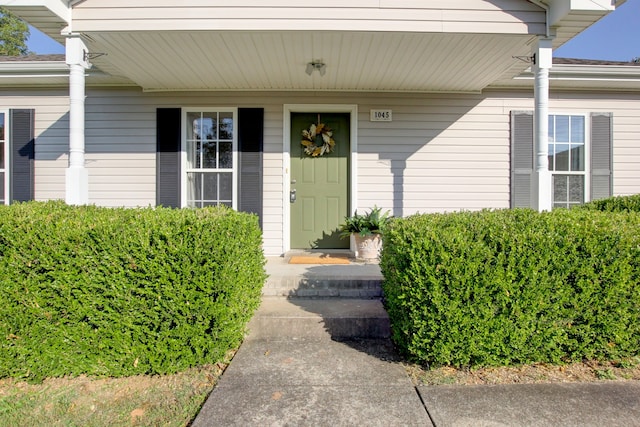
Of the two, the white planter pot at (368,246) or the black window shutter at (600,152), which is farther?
the black window shutter at (600,152)

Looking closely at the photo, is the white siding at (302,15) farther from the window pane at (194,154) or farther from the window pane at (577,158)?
the window pane at (577,158)

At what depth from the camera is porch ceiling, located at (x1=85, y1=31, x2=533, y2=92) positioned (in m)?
3.42

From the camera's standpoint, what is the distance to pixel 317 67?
4074mm

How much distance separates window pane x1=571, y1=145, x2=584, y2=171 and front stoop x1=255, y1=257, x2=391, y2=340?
10.8 ft

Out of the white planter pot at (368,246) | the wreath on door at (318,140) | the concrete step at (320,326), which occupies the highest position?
the wreath on door at (318,140)

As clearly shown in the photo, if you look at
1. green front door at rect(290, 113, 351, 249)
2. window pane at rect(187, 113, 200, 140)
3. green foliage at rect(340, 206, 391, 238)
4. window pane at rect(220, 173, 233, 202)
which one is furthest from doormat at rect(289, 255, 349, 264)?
window pane at rect(187, 113, 200, 140)

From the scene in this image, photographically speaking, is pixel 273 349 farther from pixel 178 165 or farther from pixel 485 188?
pixel 485 188

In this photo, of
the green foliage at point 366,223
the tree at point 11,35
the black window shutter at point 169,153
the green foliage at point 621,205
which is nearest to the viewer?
the green foliage at point 621,205

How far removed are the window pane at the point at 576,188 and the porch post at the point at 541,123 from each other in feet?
6.59

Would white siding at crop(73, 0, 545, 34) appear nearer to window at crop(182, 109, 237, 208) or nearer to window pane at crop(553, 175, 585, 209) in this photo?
window at crop(182, 109, 237, 208)

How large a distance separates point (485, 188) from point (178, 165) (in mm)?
4283

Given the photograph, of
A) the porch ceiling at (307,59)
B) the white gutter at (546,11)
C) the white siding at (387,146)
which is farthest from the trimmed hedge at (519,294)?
the white siding at (387,146)

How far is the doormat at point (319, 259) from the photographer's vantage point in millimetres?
4363

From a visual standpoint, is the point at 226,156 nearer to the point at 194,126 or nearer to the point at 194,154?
the point at 194,154
